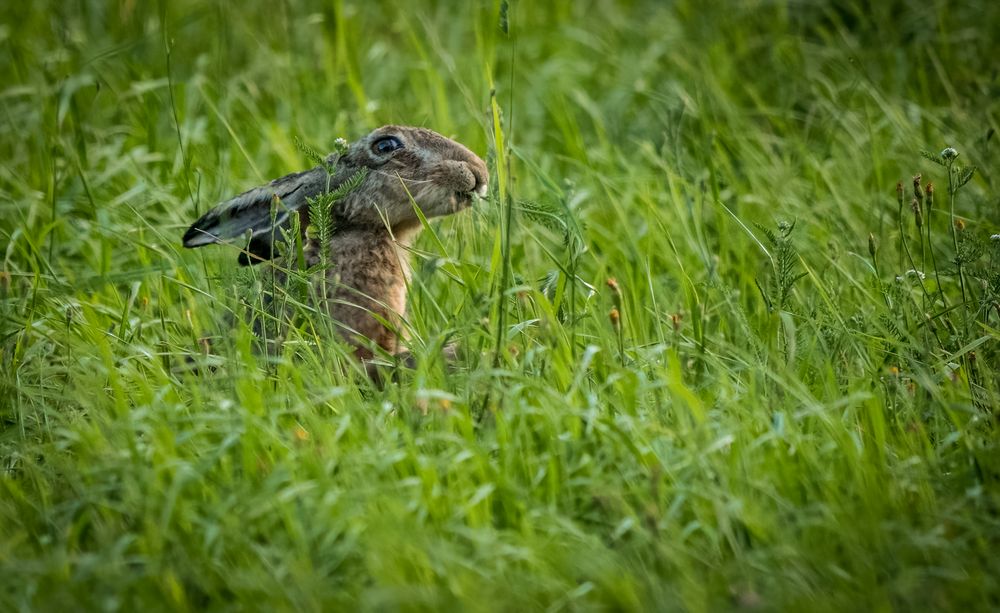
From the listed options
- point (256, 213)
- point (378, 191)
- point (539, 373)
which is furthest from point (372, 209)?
point (539, 373)

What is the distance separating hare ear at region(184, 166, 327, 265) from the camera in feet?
12.9

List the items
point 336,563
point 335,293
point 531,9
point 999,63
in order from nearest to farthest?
point 336,563 < point 335,293 < point 999,63 < point 531,9

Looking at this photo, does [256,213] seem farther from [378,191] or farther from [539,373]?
[539,373]

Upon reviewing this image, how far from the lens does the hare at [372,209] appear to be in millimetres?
3912

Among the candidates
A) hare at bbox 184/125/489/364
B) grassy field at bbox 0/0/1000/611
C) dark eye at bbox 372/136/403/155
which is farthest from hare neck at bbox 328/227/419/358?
dark eye at bbox 372/136/403/155

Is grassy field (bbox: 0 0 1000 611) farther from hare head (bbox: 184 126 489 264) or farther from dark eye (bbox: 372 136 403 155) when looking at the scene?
dark eye (bbox: 372 136 403 155)

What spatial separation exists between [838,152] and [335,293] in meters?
2.55

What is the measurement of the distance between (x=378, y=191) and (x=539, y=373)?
39.9 inches

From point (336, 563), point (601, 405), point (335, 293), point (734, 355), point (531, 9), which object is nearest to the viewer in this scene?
point (336, 563)

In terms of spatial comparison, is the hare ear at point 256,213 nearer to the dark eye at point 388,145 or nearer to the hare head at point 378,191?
the hare head at point 378,191

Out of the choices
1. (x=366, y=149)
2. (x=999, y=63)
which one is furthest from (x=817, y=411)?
(x=999, y=63)

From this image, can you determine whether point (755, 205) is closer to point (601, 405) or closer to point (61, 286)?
point (601, 405)

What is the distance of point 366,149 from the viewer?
4.09 m

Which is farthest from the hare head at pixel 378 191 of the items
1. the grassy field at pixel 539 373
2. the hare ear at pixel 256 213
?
the grassy field at pixel 539 373
